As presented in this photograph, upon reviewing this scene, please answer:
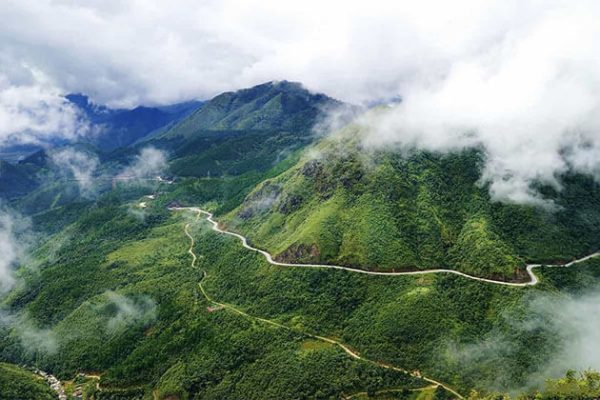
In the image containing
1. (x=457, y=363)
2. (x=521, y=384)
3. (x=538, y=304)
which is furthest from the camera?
(x=538, y=304)

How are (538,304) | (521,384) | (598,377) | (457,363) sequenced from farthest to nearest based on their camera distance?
1. (538,304)
2. (457,363)
3. (521,384)
4. (598,377)

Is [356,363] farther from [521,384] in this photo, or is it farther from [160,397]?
[160,397]

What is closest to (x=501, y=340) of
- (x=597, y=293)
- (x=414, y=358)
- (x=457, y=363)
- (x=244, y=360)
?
(x=457, y=363)

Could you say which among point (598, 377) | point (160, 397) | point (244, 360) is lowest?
point (160, 397)

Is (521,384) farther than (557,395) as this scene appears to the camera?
Yes

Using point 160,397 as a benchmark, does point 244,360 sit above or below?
above

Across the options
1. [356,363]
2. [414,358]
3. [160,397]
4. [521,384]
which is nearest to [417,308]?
[414,358]

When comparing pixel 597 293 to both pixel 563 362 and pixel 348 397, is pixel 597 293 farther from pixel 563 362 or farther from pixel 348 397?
pixel 348 397

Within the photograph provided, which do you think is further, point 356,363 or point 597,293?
point 597,293

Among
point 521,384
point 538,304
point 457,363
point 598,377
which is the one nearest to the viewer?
point 598,377
